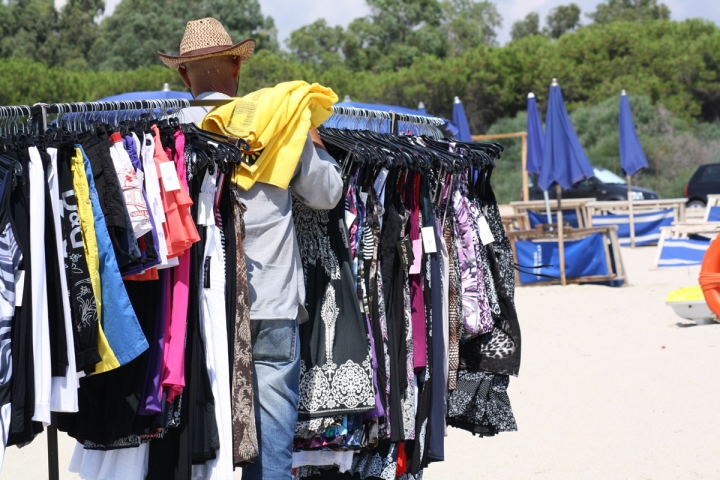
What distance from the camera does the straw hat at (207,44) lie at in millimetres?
3182

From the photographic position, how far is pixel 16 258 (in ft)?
7.97

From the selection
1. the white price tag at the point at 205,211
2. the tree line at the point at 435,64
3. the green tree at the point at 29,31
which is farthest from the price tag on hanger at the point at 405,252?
the green tree at the point at 29,31

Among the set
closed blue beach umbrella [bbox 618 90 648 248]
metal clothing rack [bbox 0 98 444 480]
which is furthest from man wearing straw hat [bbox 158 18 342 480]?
closed blue beach umbrella [bbox 618 90 648 248]

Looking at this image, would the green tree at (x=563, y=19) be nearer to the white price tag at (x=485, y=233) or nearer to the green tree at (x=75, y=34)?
the green tree at (x=75, y=34)

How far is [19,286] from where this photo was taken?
2424 mm

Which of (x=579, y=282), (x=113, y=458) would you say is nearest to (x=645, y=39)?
(x=579, y=282)

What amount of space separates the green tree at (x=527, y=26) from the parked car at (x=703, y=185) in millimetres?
51029

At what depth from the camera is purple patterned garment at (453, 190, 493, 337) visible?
392cm

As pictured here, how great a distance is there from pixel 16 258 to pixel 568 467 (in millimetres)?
3467

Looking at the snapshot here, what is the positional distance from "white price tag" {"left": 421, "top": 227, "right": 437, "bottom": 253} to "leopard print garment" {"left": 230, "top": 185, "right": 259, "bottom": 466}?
1006 millimetres

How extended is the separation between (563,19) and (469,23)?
17.3 m

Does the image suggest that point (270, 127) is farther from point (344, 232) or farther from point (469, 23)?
point (469, 23)

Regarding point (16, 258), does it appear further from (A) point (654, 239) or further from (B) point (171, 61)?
(A) point (654, 239)

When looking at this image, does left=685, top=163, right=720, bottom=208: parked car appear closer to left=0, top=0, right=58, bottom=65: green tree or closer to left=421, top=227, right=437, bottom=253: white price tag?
left=421, top=227, right=437, bottom=253: white price tag
